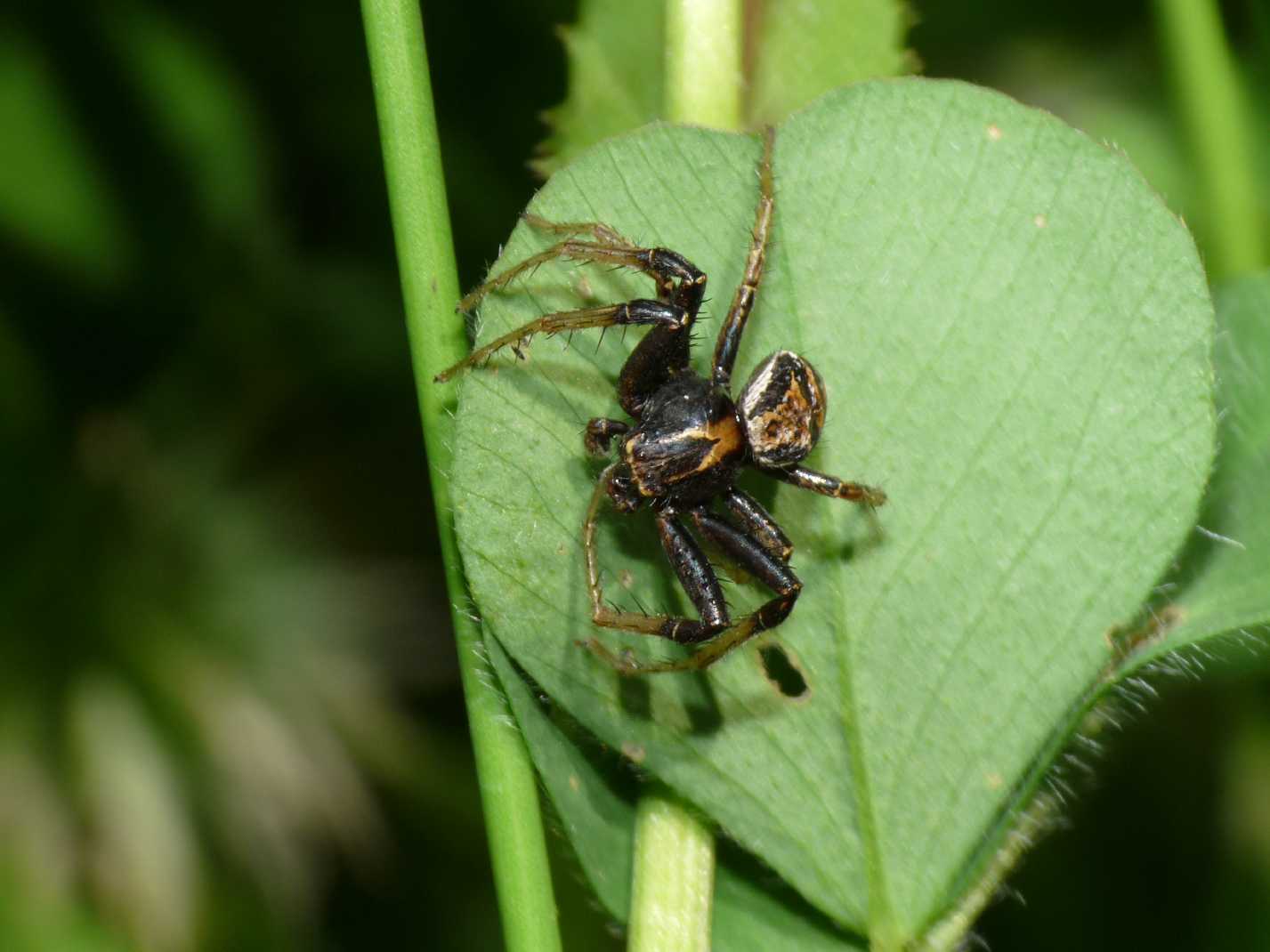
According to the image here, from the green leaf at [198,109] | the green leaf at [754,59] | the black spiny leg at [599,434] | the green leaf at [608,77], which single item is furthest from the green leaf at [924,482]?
the green leaf at [198,109]

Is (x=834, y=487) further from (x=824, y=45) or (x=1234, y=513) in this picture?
(x=824, y=45)

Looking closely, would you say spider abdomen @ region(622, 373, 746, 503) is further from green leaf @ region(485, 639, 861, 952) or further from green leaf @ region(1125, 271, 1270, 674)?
green leaf @ region(1125, 271, 1270, 674)

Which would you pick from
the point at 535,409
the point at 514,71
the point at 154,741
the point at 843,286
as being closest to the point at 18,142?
the point at 514,71

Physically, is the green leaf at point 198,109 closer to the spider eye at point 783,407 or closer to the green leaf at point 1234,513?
the spider eye at point 783,407

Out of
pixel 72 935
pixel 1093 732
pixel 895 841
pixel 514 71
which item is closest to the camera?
pixel 895 841

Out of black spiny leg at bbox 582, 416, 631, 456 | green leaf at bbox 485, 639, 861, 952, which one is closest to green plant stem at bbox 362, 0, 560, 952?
green leaf at bbox 485, 639, 861, 952

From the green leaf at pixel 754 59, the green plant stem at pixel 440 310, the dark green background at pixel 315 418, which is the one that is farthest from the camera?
the dark green background at pixel 315 418

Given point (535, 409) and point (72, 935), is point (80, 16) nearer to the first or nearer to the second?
point (535, 409)
